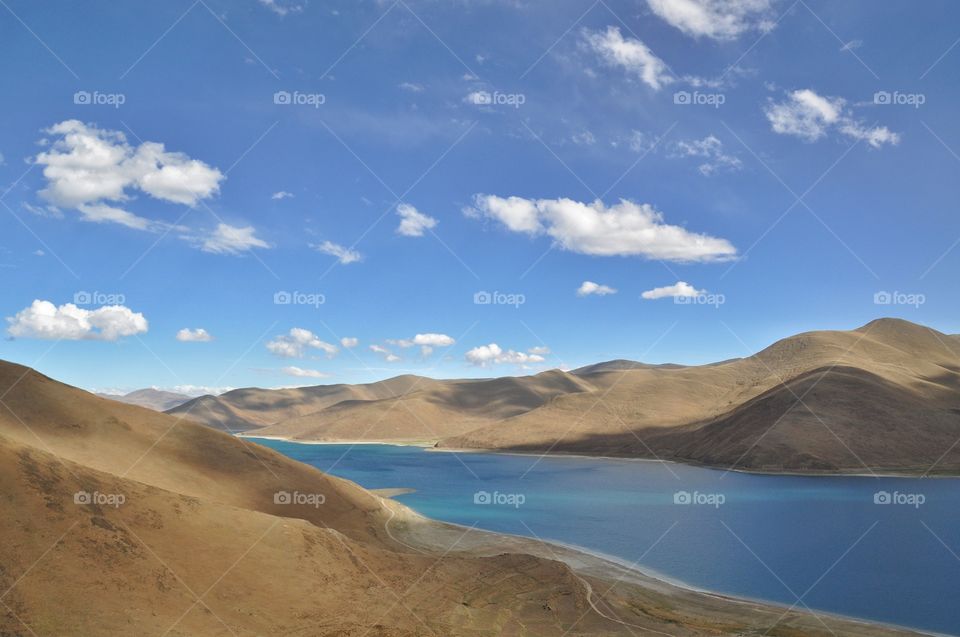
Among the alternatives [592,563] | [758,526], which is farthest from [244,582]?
[758,526]

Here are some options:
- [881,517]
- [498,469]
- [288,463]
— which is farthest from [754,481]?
[288,463]

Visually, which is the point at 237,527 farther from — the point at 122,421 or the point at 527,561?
the point at 122,421

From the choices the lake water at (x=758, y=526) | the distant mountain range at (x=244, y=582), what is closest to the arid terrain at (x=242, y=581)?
the distant mountain range at (x=244, y=582)

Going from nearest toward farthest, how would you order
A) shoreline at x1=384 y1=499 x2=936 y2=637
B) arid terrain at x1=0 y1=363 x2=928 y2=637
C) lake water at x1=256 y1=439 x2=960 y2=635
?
arid terrain at x1=0 y1=363 x2=928 y2=637, shoreline at x1=384 y1=499 x2=936 y2=637, lake water at x1=256 y1=439 x2=960 y2=635

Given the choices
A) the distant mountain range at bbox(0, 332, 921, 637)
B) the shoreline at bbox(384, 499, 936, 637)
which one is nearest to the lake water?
the shoreline at bbox(384, 499, 936, 637)

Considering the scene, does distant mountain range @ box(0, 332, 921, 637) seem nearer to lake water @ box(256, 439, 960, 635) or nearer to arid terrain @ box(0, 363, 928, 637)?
arid terrain @ box(0, 363, 928, 637)
